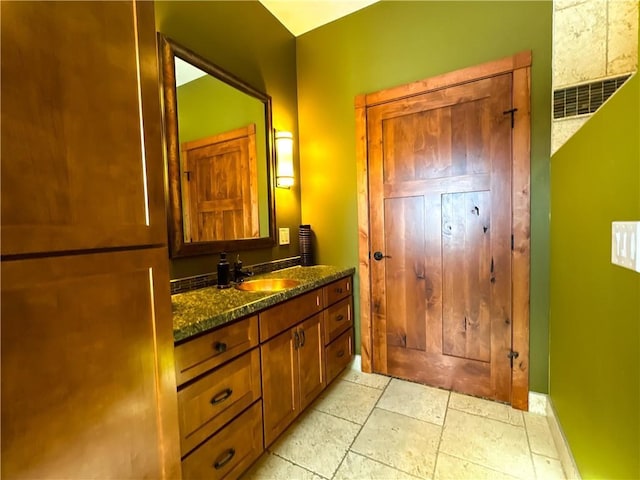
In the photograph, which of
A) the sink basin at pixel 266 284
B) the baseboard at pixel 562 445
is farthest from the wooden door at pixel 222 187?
the baseboard at pixel 562 445

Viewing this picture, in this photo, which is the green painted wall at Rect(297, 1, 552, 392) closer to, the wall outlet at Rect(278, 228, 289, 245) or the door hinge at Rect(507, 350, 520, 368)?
the door hinge at Rect(507, 350, 520, 368)

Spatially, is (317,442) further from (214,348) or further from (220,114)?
(220,114)

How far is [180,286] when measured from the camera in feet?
4.92

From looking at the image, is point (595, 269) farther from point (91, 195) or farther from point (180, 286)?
point (180, 286)

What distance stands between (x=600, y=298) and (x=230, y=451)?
1.50 m

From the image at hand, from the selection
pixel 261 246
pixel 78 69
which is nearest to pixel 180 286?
pixel 261 246

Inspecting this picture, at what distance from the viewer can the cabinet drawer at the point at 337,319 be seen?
1870 mm

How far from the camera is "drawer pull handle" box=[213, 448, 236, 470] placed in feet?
3.63

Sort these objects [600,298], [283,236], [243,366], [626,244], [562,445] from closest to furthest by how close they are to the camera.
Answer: [626,244] < [600,298] < [243,366] < [562,445] < [283,236]

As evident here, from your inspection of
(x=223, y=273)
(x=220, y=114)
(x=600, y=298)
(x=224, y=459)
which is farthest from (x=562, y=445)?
(x=220, y=114)

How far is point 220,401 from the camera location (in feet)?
3.66

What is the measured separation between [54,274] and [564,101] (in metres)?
2.27

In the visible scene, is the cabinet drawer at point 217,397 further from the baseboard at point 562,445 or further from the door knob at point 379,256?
the baseboard at point 562,445

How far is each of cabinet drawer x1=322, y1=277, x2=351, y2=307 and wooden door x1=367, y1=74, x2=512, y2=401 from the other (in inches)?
8.6
